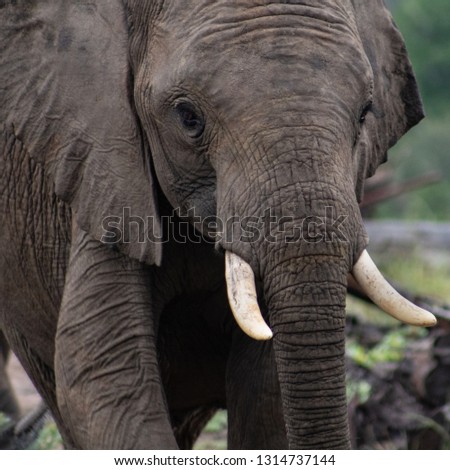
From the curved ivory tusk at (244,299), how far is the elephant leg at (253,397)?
2.22 feet

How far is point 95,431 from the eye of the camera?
3.59 m

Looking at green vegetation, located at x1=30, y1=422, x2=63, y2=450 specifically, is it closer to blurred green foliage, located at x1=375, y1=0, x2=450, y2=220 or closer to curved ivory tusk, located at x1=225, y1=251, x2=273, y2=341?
curved ivory tusk, located at x1=225, y1=251, x2=273, y2=341

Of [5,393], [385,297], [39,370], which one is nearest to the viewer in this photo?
[385,297]

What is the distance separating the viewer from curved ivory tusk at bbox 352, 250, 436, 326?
3312mm

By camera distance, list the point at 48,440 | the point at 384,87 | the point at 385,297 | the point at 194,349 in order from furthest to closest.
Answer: the point at 48,440, the point at 194,349, the point at 384,87, the point at 385,297

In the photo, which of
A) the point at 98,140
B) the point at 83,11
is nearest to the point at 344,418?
the point at 98,140

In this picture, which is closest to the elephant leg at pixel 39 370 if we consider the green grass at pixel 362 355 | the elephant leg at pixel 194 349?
the elephant leg at pixel 194 349

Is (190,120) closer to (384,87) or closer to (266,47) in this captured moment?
(266,47)

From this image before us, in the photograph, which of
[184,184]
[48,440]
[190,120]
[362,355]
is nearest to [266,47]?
[190,120]

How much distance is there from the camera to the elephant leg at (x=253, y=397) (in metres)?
3.90

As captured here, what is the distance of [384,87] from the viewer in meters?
3.77

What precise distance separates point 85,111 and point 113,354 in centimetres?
63

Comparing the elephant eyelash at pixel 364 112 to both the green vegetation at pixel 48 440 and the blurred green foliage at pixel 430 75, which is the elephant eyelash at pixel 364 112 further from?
the blurred green foliage at pixel 430 75

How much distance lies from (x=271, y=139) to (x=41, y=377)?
58.8 inches
